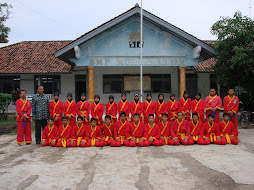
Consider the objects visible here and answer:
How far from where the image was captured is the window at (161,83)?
14969 millimetres

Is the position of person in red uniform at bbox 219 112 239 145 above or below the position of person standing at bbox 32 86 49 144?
below

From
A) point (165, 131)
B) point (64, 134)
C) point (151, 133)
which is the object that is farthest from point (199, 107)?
point (64, 134)

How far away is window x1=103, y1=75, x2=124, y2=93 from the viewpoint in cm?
1489

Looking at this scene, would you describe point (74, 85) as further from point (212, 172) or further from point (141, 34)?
point (212, 172)

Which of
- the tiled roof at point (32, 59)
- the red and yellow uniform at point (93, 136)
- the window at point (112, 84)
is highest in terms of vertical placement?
the tiled roof at point (32, 59)

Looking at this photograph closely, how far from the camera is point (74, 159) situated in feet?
18.6

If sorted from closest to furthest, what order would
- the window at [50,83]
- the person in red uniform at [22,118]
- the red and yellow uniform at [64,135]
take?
the red and yellow uniform at [64,135]
the person in red uniform at [22,118]
the window at [50,83]

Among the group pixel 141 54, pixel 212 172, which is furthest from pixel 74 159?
pixel 141 54

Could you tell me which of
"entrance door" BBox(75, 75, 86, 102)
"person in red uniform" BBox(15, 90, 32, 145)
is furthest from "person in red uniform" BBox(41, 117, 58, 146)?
"entrance door" BBox(75, 75, 86, 102)

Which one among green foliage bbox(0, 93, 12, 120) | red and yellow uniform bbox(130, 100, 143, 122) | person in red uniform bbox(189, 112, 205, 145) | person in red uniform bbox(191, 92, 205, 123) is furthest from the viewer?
green foliage bbox(0, 93, 12, 120)

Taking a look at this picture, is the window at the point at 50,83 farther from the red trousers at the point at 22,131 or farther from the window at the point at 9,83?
the red trousers at the point at 22,131

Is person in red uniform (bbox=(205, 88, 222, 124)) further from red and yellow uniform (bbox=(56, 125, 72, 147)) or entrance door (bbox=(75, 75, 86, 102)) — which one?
entrance door (bbox=(75, 75, 86, 102))

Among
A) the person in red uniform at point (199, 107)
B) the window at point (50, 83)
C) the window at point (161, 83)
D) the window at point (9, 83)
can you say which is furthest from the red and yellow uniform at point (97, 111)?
the window at point (9, 83)

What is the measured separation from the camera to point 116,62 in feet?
38.8
